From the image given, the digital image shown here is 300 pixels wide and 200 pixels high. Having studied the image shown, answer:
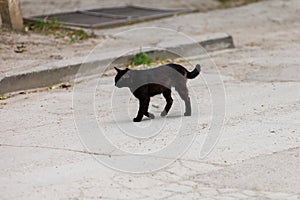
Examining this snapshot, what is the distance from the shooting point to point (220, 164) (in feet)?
15.7

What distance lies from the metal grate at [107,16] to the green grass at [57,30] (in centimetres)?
26

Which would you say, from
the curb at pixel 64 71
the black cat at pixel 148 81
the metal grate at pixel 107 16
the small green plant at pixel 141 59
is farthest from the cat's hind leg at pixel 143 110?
the metal grate at pixel 107 16

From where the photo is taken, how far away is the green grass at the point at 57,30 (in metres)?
9.29

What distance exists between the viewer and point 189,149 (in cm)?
508

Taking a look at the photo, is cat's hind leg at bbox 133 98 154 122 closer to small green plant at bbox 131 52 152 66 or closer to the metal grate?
small green plant at bbox 131 52 152 66

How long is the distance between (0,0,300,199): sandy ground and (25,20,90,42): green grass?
6.20ft

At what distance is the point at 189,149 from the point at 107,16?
20.6 ft

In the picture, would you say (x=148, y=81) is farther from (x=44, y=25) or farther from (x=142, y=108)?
(x=44, y=25)

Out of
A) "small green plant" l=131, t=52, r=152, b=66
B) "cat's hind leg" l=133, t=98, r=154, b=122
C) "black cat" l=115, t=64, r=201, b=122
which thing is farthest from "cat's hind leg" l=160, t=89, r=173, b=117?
"small green plant" l=131, t=52, r=152, b=66

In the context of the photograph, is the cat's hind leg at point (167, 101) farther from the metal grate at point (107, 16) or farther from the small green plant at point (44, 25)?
the metal grate at point (107, 16)

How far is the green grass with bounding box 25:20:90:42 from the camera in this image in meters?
9.29

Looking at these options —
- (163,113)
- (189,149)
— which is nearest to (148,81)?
(163,113)

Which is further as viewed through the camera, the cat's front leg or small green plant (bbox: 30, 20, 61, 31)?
small green plant (bbox: 30, 20, 61, 31)

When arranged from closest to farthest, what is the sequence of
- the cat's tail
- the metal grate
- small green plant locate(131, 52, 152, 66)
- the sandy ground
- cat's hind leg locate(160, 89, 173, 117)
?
the sandy ground < cat's hind leg locate(160, 89, 173, 117) < the cat's tail < small green plant locate(131, 52, 152, 66) < the metal grate
